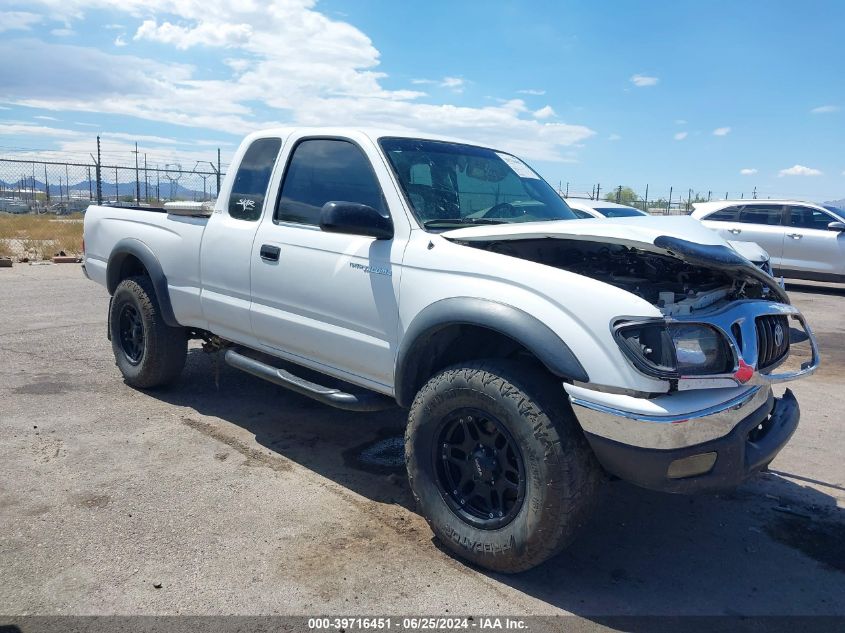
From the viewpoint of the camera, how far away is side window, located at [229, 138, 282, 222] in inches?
180

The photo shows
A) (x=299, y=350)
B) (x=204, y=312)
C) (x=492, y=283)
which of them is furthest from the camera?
(x=204, y=312)

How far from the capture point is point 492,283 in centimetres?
316

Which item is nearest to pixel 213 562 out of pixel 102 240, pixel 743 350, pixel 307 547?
pixel 307 547

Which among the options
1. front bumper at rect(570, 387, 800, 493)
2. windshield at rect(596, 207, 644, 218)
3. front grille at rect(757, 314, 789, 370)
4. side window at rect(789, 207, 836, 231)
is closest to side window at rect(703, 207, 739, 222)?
side window at rect(789, 207, 836, 231)

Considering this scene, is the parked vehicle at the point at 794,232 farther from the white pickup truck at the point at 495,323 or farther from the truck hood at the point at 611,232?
the truck hood at the point at 611,232

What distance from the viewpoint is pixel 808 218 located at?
1322 cm

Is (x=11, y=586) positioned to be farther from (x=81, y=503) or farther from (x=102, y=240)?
(x=102, y=240)

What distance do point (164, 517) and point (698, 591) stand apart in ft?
8.27

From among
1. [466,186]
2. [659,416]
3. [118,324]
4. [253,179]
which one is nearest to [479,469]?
[659,416]

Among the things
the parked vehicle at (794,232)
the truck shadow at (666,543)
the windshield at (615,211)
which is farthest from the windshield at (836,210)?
the truck shadow at (666,543)

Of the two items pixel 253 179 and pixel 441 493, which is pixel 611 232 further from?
pixel 253 179

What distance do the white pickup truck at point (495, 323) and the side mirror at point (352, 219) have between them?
0.01 m

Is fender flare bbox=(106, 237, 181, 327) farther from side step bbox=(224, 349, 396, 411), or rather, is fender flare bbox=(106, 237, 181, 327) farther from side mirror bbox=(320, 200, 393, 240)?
side mirror bbox=(320, 200, 393, 240)

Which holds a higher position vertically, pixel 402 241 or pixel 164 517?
pixel 402 241
